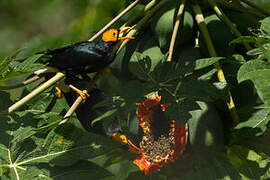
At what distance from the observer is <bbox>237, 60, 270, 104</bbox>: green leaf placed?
0.51m

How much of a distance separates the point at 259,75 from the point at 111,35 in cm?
19

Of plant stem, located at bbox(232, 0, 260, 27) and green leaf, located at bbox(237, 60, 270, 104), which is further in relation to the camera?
plant stem, located at bbox(232, 0, 260, 27)

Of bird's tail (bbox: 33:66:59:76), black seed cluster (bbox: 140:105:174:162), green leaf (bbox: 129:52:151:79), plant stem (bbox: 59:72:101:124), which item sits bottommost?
black seed cluster (bbox: 140:105:174:162)

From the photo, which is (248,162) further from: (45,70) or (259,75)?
(45,70)

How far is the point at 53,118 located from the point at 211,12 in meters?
0.25

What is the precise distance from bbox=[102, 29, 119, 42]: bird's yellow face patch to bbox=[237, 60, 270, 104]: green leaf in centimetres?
17

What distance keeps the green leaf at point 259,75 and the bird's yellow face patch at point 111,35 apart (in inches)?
6.6

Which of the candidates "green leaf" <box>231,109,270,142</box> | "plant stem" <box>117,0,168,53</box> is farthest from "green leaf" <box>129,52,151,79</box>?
"green leaf" <box>231,109,270,142</box>

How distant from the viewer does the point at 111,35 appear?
1.97ft

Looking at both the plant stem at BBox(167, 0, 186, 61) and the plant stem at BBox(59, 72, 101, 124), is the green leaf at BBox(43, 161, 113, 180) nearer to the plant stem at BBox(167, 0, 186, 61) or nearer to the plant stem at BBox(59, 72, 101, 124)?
the plant stem at BBox(59, 72, 101, 124)

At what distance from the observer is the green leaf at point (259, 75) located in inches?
20.2

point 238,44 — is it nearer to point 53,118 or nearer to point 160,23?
Answer: point 160,23

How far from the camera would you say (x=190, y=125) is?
58 centimetres

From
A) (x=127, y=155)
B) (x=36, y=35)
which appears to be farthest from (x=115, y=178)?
(x=36, y=35)
